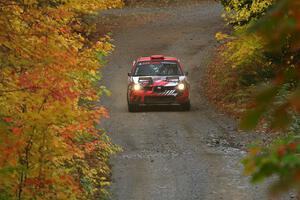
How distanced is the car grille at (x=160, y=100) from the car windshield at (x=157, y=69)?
0.85 metres

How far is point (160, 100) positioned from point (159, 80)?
2.10 feet

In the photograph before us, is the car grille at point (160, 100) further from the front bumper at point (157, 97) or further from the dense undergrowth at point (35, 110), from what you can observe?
the dense undergrowth at point (35, 110)

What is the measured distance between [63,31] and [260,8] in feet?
39.8

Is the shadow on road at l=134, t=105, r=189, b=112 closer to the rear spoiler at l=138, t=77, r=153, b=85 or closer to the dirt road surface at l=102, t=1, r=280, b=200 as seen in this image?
the dirt road surface at l=102, t=1, r=280, b=200

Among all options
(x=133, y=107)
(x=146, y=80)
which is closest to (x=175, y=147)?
(x=146, y=80)

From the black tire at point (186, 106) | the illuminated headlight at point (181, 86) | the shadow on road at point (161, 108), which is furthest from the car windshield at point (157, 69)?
the shadow on road at point (161, 108)

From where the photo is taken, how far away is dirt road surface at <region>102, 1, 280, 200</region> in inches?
494

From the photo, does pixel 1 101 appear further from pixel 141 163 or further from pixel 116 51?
pixel 116 51

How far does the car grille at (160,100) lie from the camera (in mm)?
20172

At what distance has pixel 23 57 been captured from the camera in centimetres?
671

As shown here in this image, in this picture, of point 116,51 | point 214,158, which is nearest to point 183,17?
point 116,51

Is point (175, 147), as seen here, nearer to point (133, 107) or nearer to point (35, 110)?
point (133, 107)

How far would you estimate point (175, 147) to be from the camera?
52.8ft

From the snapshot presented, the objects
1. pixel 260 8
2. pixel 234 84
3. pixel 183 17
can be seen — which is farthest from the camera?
pixel 183 17
